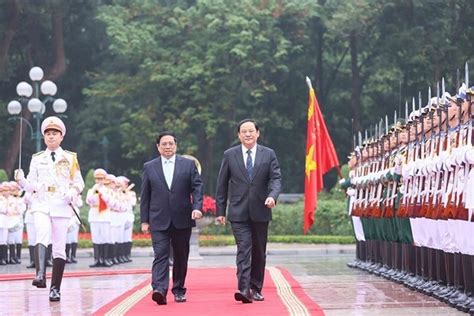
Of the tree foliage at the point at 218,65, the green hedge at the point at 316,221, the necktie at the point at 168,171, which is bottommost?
the green hedge at the point at 316,221

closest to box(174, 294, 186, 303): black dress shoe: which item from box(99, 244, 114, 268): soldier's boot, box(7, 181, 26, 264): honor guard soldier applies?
box(99, 244, 114, 268): soldier's boot

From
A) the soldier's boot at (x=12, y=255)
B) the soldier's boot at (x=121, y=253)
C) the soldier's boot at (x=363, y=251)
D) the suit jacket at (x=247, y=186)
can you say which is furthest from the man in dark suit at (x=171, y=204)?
the soldier's boot at (x=12, y=255)

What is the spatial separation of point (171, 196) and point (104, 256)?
1035cm

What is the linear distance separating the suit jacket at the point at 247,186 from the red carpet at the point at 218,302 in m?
0.99

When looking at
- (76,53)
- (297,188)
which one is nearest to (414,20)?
(297,188)

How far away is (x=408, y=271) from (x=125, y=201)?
389 inches

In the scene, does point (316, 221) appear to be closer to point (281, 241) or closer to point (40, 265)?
point (281, 241)

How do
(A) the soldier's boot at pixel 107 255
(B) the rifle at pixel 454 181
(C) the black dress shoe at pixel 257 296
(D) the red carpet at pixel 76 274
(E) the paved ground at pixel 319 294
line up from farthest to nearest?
1. (A) the soldier's boot at pixel 107 255
2. (D) the red carpet at pixel 76 274
3. (C) the black dress shoe at pixel 257 296
4. (E) the paved ground at pixel 319 294
5. (B) the rifle at pixel 454 181

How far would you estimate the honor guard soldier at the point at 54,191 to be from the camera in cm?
Answer: 1362

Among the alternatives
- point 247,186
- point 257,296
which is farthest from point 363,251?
point 247,186

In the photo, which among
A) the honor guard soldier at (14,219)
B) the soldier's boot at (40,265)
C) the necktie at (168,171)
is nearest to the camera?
the necktie at (168,171)

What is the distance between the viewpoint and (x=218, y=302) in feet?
41.8

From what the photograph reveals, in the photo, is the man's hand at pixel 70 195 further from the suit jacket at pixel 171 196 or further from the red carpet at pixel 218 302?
the red carpet at pixel 218 302

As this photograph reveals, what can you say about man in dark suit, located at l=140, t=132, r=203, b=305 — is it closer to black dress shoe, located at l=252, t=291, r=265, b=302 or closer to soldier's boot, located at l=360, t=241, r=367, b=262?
black dress shoe, located at l=252, t=291, r=265, b=302
